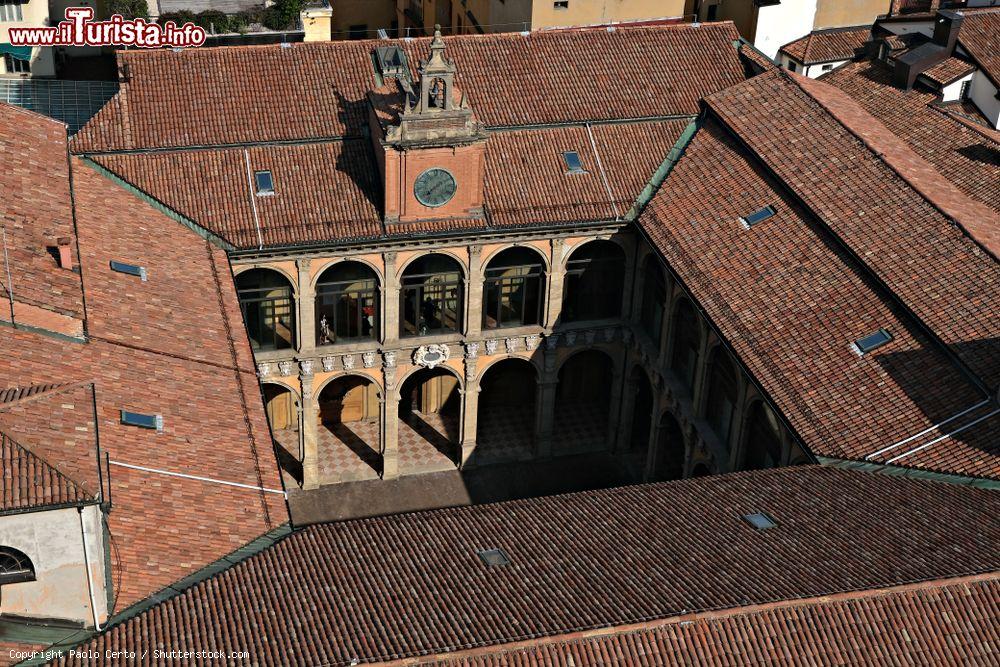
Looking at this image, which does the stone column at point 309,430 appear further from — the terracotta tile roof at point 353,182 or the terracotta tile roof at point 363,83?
the terracotta tile roof at point 363,83

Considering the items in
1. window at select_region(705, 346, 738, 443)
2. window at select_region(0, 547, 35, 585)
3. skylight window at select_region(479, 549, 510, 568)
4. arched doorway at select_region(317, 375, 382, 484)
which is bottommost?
arched doorway at select_region(317, 375, 382, 484)

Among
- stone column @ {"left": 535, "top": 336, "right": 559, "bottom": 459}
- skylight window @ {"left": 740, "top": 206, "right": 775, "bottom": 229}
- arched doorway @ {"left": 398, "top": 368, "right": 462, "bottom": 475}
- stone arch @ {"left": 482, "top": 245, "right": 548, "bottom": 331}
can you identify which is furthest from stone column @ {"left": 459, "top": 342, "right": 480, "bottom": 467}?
skylight window @ {"left": 740, "top": 206, "right": 775, "bottom": 229}

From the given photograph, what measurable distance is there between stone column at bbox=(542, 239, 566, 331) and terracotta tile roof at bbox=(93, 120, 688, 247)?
6.55 ft

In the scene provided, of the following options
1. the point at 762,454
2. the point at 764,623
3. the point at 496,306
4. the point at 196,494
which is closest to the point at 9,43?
the point at 496,306

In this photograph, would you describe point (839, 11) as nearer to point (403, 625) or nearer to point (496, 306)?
point (496, 306)

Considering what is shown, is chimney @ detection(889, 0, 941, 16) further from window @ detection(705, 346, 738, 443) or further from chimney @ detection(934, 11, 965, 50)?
window @ detection(705, 346, 738, 443)

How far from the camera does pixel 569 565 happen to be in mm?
38406

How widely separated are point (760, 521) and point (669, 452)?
20.2m

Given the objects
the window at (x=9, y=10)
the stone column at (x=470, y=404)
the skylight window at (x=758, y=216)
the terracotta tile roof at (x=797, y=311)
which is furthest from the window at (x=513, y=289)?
the window at (x=9, y=10)

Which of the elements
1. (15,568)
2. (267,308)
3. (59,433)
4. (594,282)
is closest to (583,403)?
(594,282)

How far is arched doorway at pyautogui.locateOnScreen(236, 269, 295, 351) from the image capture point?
5706 centimetres

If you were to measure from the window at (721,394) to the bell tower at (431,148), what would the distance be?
1193cm

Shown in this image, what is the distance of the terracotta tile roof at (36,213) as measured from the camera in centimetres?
4478

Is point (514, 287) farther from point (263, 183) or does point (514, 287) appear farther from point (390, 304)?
point (263, 183)
